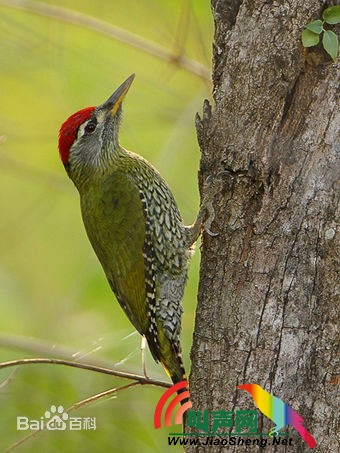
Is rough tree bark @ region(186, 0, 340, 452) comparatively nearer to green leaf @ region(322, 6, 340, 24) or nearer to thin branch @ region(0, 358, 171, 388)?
green leaf @ region(322, 6, 340, 24)

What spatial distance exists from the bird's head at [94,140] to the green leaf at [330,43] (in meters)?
1.55

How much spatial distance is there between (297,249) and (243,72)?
30.5 inches

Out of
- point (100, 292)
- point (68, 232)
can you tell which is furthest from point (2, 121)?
point (100, 292)

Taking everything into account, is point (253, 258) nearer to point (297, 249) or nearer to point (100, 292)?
point (297, 249)

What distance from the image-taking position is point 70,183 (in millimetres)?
6109

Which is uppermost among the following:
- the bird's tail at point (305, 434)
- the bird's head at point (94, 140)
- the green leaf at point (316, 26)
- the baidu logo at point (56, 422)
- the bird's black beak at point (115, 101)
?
the green leaf at point (316, 26)

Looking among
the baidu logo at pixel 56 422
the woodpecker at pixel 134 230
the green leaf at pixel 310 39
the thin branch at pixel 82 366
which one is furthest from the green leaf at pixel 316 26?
the baidu logo at pixel 56 422

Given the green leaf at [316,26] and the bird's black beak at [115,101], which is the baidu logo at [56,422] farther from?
the green leaf at [316,26]

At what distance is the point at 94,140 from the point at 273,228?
5.67 ft

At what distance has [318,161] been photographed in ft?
11.3

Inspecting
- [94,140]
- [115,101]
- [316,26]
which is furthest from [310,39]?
[94,140]

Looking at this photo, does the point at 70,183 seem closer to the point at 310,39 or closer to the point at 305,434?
the point at 310,39

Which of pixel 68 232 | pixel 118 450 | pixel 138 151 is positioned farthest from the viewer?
pixel 68 232

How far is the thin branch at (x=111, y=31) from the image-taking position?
5.20 meters
